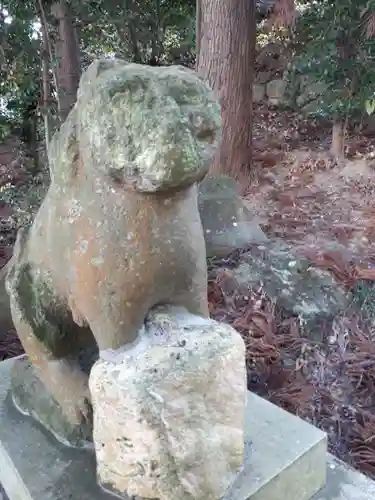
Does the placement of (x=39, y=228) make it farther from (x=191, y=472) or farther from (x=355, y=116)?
(x=355, y=116)

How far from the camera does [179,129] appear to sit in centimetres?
77

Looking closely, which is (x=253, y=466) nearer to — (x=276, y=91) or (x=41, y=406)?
(x=41, y=406)

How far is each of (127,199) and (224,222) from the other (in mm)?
1982

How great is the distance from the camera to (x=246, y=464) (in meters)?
1.06

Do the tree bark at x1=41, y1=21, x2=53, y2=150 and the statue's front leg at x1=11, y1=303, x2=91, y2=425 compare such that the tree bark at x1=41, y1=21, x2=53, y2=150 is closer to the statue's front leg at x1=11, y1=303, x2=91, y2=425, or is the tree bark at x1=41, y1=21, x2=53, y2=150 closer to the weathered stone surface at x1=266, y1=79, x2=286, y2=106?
the statue's front leg at x1=11, y1=303, x2=91, y2=425

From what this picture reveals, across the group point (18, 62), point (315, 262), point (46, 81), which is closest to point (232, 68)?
point (46, 81)

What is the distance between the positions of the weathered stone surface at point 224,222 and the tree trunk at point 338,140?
5.72 feet

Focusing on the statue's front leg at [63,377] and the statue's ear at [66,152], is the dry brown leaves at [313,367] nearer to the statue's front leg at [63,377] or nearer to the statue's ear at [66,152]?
the statue's front leg at [63,377]

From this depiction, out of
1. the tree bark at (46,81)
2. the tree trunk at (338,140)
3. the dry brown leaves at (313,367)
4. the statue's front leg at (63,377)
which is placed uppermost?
the tree bark at (46,81)

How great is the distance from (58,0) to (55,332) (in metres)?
2.58

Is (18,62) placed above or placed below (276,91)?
below

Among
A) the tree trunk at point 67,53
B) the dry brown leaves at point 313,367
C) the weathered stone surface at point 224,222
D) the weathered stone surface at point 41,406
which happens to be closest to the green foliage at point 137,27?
the tree trunk at point 67,53

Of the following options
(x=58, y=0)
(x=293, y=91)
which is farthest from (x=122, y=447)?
(x=293, y=91)

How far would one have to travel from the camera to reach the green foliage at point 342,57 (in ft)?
12.9
